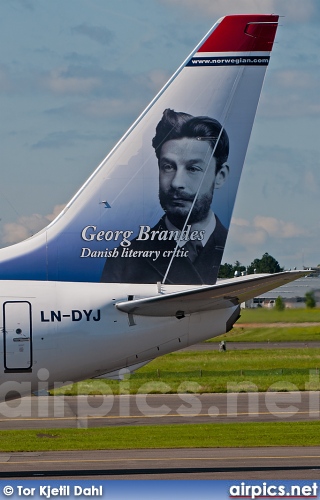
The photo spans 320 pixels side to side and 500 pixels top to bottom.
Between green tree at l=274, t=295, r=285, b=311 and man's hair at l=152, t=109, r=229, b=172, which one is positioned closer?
man's hair at l=152, t=109, r=229, b=172

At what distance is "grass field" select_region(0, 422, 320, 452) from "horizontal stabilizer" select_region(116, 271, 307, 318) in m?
9.44

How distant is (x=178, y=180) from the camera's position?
2036 centimetres

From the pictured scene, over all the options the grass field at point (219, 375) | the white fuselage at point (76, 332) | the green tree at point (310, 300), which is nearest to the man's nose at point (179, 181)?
the white fuselage at point (76, 332)

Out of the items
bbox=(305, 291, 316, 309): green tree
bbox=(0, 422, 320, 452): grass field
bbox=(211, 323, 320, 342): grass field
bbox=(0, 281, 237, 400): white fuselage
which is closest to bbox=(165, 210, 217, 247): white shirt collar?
bbox=(0, 281, 237, 400): white fuselage

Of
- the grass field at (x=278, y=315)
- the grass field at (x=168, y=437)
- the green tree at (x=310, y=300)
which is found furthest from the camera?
the green tree at (x=310, y=300)

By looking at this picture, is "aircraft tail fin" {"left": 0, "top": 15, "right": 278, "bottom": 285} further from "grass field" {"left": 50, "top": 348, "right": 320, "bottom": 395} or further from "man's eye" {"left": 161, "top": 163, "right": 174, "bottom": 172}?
"grass field" {"left": 50, "top": 348, "right": 320, "bottom": 395}

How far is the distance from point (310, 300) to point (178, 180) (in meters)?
19.4

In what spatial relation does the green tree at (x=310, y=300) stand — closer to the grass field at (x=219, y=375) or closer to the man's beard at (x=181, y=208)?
the grass field at (x=219, y=375)

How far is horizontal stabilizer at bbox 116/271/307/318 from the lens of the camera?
1838 cm

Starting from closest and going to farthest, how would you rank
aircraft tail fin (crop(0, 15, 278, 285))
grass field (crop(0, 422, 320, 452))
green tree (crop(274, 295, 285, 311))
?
aircraft tail fin (crop(0, 15, 278, 285)) → grass field (crop(0, 422, 320, 452)) → green tree (crop(274, 295, 285, 311))

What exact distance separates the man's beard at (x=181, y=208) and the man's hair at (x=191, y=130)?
2.45 ft

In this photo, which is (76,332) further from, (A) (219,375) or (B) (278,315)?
(A) (219,375)

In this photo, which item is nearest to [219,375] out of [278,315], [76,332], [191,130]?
[278,315]

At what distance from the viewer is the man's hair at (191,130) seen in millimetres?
20406
